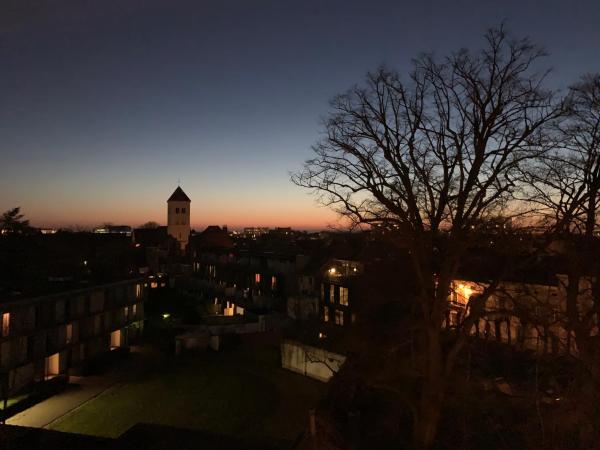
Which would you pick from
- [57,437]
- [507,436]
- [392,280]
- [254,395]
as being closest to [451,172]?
[507,436]

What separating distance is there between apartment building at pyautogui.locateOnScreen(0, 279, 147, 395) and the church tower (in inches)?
2109

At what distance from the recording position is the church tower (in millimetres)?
91312

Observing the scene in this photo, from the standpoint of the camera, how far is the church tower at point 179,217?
300 ft

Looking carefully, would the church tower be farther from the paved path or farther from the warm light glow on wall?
the warm light glow on wall

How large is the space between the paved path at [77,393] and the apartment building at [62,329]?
1.87 m

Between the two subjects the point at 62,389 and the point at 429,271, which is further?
the point at 62,389

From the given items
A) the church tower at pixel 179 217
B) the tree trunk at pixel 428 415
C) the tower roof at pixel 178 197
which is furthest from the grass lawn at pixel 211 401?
the tower roof at pixel 178 197

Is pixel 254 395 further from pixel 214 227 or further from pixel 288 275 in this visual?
pixel 214 227

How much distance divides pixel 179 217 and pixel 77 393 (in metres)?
67.5

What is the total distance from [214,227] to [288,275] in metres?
37.0

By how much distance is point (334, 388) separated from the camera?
65.9 feet

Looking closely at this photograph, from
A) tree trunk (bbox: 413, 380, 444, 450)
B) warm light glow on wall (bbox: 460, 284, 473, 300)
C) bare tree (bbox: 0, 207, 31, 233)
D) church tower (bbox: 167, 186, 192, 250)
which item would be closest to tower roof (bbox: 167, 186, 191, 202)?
church tower (bbox: 167, 186, 192, 250)

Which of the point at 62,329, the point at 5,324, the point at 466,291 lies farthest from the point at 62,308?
the point at 466,291

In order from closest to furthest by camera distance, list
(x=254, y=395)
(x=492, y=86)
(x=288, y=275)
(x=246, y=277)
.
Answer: (x=492, y=86) → (x=254, y=395) → (x=288, y=275) → (x=246, y=277)
